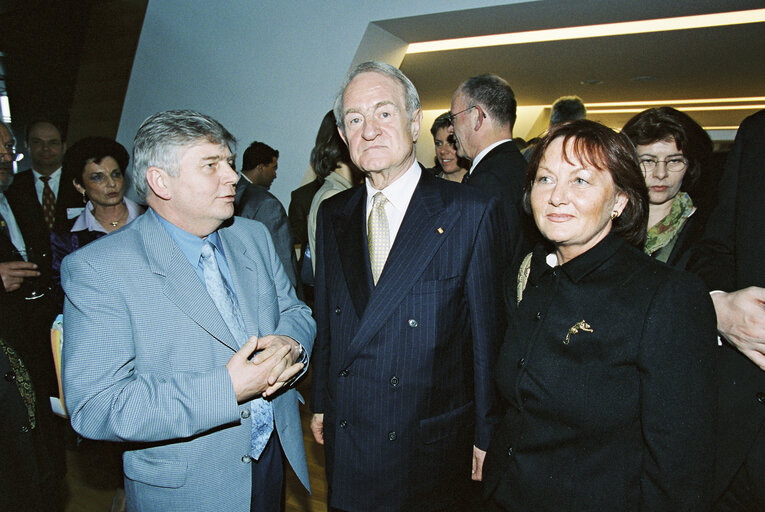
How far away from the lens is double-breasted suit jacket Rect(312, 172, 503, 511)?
1.42 metres

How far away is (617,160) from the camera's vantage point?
1.21 meters

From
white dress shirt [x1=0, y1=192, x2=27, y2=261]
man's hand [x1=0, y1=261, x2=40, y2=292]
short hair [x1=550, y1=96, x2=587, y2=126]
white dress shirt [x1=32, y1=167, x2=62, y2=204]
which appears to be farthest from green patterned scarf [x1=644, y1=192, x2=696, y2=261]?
white dress shirt [x1=32, y1=167, x2=62, y2=204]

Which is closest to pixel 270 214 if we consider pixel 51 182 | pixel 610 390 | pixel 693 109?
pixel 51 182

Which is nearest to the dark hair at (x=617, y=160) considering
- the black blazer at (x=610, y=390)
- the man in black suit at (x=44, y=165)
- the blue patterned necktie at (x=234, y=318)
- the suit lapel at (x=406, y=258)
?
the black blazer at (x=610, y=390)

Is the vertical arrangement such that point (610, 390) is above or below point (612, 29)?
below

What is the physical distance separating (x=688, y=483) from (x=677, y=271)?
21.8 inches

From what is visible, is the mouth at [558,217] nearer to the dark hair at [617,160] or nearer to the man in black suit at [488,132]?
the dark hair at [617,160]

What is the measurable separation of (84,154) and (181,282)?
78.4 inches

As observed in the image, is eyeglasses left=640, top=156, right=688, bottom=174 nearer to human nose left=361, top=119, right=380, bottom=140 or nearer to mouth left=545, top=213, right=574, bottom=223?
mouth left=545, top=213, right=574, bottom=223

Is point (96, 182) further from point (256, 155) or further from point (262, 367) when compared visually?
point (262, 367)

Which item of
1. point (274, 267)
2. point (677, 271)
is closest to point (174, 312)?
point (274, 267)

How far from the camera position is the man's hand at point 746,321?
45.0 inches

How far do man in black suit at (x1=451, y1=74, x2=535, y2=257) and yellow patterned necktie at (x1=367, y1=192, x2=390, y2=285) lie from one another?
1.03m

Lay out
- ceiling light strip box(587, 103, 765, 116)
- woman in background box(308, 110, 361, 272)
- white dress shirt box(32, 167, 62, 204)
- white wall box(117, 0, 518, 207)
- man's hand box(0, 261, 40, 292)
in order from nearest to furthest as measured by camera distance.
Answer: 1. man's hand box(0, 261, 40, 292)
2. woman in background box(308, 110, 361, 272)
3. white dress shirt box(32, 167, 62, 204)
4. white wall box(117, 0, 518, 207)
5. ceiling light strip box(587, 103, 765, 116)
